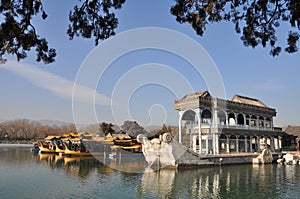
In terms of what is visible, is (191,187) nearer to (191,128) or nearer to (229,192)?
(229,192)

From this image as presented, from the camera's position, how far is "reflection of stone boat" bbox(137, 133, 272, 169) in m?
19.8

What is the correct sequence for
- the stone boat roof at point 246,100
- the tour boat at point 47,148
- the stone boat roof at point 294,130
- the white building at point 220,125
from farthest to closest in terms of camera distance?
the tour boat at point 47,148
the stone boat roof at point 294,130
the stone boat roof at point 246,100
the white building at point 220,125

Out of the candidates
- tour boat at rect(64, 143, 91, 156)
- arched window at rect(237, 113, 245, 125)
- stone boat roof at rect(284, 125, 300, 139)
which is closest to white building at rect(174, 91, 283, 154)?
arched window at rect(237, 113, 245, 125)

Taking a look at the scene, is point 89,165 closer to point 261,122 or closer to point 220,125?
point 220,125

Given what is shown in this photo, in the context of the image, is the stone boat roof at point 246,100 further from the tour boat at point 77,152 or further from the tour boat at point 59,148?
the tour boat at point 59,148

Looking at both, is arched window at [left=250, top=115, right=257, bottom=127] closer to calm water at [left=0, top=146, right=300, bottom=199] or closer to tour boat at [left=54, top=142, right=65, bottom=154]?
calm water at [left=0, top=146, right=300, bottom=199]

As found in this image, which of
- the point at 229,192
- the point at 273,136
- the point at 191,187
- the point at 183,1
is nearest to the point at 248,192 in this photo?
the point at 229,192

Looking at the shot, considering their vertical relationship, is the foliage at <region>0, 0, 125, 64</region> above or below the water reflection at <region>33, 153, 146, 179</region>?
above

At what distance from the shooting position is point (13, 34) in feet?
13.7

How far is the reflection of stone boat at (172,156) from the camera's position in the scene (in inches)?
779

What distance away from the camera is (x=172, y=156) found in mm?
19844

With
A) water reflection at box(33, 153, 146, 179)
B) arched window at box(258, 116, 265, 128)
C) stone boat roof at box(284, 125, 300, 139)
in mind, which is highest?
arched window at box(258, 116, 265, 128)

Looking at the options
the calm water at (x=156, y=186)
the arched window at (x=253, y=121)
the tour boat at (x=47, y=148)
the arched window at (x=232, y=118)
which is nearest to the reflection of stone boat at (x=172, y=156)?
the calm water at (x=156, y=186)

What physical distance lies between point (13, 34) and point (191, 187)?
11593 millimetres
